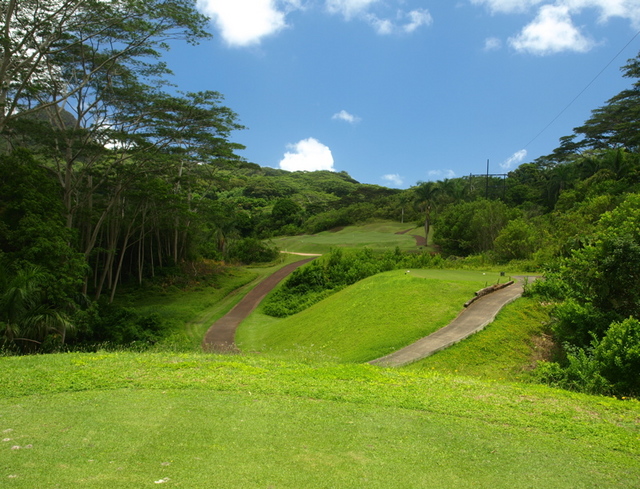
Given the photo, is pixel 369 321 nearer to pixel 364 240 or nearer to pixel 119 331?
pixel 119 331

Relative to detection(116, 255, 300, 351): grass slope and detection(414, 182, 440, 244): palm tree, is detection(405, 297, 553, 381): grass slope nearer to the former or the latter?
detection(116, 255, 300, 351): grass slope

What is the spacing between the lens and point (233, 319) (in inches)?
1073

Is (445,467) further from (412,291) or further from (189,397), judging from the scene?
(412,291)

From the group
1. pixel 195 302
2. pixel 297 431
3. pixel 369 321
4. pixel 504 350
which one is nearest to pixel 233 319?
pixel 195 302

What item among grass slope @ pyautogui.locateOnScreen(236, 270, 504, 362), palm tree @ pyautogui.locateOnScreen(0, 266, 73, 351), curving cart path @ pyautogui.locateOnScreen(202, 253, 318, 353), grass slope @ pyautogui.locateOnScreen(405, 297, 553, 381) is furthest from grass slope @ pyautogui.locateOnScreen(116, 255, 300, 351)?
grass slope @ pyautogui.locateOnScreen(405, 297, 553, 381)

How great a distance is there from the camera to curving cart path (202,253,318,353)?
20777 mm

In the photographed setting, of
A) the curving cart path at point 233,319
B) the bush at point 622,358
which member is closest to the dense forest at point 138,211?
the bush at point 622,358

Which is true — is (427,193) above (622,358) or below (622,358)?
above

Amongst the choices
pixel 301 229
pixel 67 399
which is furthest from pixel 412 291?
pixel 301 229

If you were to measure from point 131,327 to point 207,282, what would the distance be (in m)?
17.4

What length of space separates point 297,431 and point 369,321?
12296 mm

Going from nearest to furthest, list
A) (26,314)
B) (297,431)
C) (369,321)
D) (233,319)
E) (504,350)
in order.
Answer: (297,431), (504,350), (26,314), (369,321), (233,319)

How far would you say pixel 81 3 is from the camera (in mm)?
17266

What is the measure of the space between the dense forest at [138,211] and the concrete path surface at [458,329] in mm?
1601
